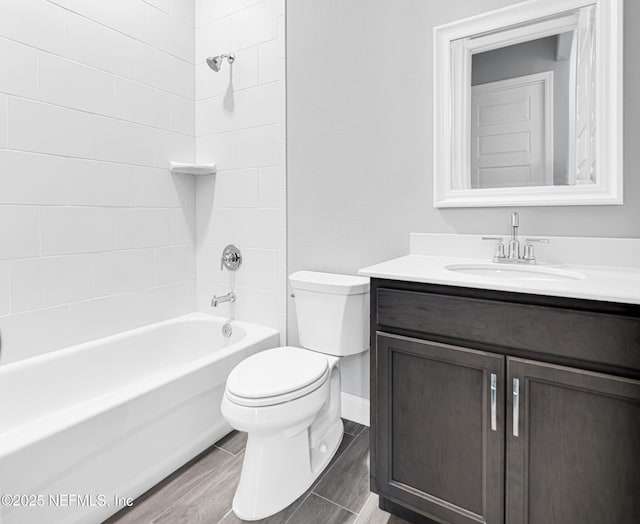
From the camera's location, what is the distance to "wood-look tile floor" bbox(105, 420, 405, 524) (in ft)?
4.52

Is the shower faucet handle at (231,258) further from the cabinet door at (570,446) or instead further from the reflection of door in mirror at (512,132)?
the cabinet door at (570,446)

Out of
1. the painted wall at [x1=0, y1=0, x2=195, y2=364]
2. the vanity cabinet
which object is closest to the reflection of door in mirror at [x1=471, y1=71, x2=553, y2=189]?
the vanity cabinet

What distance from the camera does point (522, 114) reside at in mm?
1545

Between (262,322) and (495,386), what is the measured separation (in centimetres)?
143

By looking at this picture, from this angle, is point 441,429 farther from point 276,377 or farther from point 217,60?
point 217,60

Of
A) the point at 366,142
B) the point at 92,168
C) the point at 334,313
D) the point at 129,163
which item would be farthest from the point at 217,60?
the point at 334,313

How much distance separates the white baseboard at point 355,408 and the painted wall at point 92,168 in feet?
3.80

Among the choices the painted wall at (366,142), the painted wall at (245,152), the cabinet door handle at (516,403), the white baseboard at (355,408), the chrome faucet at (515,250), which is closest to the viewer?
the cabinet door handle at (516,403)

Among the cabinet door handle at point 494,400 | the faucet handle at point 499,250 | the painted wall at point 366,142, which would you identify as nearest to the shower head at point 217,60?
the painted wall at point 366,142

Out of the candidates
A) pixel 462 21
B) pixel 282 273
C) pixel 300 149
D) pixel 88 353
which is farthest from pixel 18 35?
pixel 462 21

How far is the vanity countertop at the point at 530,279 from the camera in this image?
1.00 meters

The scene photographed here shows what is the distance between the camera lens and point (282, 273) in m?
2.17

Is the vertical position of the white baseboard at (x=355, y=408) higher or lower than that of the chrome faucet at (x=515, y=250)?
lower

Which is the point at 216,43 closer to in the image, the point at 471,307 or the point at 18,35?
the point at 18,35
